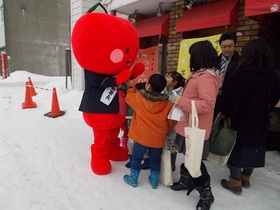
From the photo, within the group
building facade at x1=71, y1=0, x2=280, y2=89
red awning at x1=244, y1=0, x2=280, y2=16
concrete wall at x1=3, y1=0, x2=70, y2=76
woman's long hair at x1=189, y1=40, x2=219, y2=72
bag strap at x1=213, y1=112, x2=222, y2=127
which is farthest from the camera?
concrete wall at x1=3, y1=0, x2=70, y2=76

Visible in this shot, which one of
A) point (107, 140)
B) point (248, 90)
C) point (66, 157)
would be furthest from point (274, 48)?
point (66, 157)

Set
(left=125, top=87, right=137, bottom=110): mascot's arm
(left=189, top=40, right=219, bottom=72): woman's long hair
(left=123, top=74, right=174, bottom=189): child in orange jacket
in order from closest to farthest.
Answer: (left=189, top=40, right=219, bottom=72): woman's long hair
(left=123, top=74, right=174, bottom=189): child in orange jacket
(left=125, top=87, right=137, bottom=110): mascot's arm

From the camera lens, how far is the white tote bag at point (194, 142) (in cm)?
188

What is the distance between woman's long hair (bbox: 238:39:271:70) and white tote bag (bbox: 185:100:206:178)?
3.04 ft

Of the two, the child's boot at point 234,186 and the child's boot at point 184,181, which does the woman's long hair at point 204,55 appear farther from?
the child's boot at point 234,186

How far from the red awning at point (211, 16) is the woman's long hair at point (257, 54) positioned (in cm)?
188

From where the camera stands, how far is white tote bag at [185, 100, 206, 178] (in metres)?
1.88

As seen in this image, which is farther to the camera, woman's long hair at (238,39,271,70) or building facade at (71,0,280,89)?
building facade at (71,0,280,89)

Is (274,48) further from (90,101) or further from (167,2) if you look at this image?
(90,101)

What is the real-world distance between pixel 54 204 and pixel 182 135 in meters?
1.56

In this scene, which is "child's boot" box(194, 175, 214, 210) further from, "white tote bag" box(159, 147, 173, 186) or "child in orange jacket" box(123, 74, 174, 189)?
"child in orange jacket" box(123, 74, 174, 189)

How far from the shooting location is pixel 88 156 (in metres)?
3.39

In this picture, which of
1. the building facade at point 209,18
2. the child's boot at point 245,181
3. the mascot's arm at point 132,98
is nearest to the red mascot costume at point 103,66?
the mascot's arm at point 132,98

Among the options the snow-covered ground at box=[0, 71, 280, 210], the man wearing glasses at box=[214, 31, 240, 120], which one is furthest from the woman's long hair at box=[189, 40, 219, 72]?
the snow-covered ground at box=[0, 71, 280, 210]
